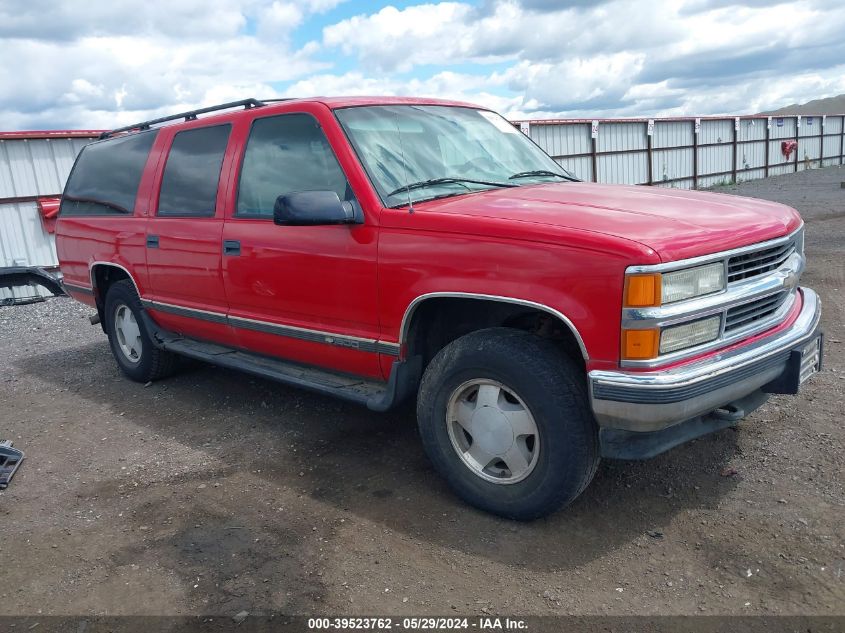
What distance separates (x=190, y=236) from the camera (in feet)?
15.5

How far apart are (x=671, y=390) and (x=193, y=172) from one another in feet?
11.5

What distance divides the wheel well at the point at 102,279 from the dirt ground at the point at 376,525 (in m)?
1.31

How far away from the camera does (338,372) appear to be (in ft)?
13.4

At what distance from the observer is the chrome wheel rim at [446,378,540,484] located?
10.6 feet

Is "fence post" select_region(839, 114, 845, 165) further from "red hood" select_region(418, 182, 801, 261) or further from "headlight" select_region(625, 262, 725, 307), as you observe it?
"headlight" select_region(625, 262, 725, 307)

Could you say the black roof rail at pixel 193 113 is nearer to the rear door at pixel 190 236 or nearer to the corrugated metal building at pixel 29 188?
the rear door at pixel 190 236

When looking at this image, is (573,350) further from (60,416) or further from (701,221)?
(60,416)

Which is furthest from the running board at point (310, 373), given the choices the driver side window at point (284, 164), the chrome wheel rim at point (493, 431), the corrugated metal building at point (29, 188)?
the corrugated metal building at point (29, 188)

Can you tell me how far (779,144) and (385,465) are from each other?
35858 mm

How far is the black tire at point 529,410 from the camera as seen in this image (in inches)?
120

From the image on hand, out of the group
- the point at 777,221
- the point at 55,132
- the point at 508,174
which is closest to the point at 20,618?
the point at 508,174

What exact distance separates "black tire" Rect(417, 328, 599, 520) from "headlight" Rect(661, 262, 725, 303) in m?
0.55

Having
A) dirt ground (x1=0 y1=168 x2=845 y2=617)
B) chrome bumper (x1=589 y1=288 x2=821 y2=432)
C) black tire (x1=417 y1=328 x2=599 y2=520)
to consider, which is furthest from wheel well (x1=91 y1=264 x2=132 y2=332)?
chrome bumper (x1=589 y1=288 x2=821 y2=432)

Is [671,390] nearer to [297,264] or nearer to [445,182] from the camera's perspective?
[445,182]
